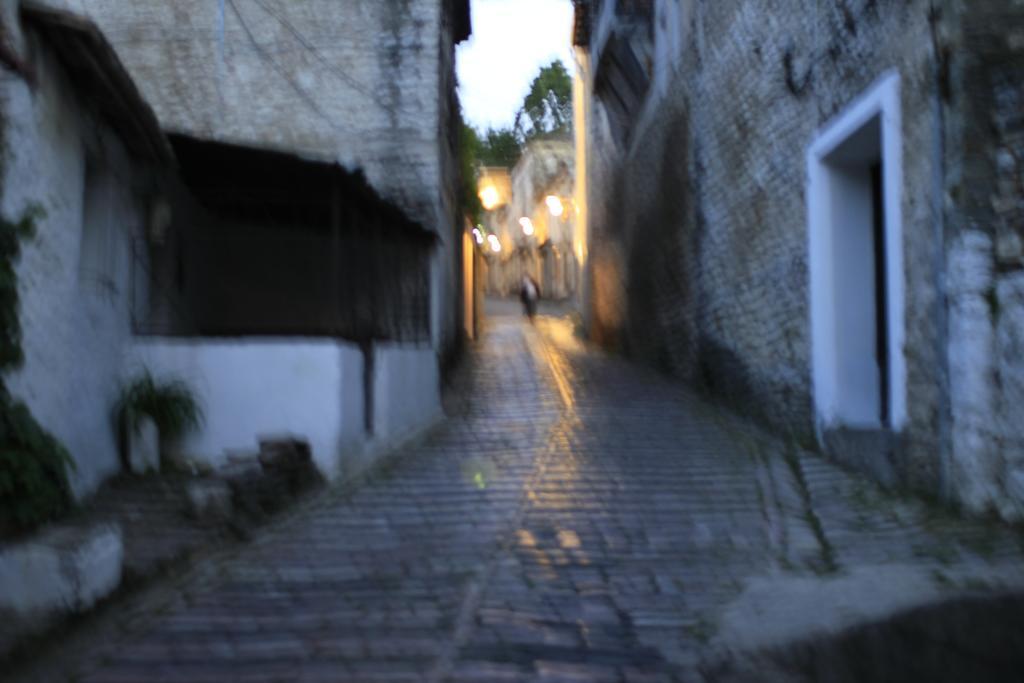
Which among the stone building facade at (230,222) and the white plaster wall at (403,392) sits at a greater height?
the stone building facade at (230,222)

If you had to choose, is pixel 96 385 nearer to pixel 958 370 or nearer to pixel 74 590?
pixel 74 590

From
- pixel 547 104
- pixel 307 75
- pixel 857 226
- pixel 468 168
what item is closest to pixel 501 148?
pixel 547 104

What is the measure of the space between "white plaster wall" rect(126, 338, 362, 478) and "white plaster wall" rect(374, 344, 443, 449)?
1.40 m

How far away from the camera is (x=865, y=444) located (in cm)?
849

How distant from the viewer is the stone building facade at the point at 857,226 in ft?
21.9

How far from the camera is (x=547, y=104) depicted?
51219 mm

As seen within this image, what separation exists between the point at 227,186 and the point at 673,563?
668 centimetres

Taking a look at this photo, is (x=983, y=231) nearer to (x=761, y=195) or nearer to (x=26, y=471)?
(x=761, y=195)

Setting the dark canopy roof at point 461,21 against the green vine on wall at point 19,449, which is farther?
the dark canopy roof at point 461,21

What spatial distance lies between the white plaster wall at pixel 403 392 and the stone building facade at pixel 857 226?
3740 millimetres

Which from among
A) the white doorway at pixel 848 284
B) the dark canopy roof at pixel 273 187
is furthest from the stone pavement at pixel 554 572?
the dark canopy roof at pixel 273 187

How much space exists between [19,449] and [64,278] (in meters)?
1.71

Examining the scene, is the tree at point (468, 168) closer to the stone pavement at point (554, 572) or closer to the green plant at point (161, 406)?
the stone pavement at point (554, 572)

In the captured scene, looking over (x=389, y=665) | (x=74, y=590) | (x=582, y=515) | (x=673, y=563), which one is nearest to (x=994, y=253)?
(x=673, y=563)
